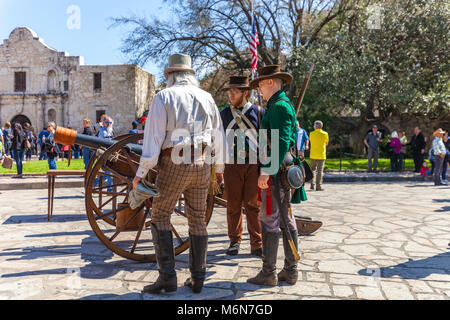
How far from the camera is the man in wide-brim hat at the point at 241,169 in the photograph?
460 cm

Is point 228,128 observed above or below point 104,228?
above

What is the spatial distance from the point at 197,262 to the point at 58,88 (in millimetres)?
34329

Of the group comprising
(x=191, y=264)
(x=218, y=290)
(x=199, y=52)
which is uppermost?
(x=199, y=52)

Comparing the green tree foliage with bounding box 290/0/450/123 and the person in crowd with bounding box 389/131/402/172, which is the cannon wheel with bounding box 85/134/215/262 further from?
the green tree foliage with bounding box 290/0/450/123

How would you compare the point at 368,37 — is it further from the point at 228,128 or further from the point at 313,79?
the point at 228,128

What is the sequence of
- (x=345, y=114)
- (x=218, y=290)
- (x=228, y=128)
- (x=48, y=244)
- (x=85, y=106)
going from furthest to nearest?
1. (x=85, y=106)
2. (x=345, y=114)
3. (x=48, y=244)
4. (x=228, y=128)
5. (x=218, y=290)

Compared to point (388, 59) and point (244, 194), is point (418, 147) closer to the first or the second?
point (388, 59)

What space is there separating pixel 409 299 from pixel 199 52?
1837cm

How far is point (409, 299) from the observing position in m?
3.27

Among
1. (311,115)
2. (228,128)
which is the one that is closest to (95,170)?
(228,128)

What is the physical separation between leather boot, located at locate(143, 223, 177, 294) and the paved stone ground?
0.26ft

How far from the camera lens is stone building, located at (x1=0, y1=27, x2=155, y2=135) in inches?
1298

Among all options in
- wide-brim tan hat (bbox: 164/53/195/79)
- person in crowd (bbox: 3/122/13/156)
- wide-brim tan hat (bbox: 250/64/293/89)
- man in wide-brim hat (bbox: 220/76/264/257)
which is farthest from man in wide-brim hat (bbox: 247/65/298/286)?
person in crowd (bbox: 3/122/13/156)

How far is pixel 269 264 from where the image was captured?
3588 mm
